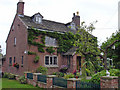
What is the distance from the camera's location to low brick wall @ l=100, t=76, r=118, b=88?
338 inches

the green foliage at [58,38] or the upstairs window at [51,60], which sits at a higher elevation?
the green foliage at [58,38]

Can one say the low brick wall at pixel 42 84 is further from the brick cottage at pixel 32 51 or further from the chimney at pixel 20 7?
the chimney at pixel 20 7

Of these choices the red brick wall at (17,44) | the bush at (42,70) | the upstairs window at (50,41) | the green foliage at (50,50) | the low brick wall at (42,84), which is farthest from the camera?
the upstairs window at (50,41)

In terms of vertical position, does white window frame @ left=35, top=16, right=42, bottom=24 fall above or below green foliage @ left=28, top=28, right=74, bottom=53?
above

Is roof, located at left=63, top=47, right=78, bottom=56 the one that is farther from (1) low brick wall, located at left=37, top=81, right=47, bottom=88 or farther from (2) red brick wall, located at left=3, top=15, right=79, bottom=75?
(1) low brick wall, located at left=37, top=81, right=47, bottom=88

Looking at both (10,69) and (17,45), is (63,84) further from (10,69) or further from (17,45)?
(10,69)

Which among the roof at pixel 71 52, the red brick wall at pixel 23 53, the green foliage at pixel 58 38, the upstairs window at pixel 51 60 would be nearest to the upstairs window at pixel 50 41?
the green foliage at pixel 58 38

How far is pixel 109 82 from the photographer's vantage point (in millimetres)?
8617

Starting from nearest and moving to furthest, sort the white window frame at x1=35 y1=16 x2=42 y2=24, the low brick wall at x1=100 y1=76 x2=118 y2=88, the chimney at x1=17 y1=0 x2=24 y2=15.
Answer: the low brick wall at x1=100 y1=76 x2=118 y2=88 < the white window frame at x1=35 y1=16 x2=42 y2=24 < the chimney at x1=17 y1=0 x2=24 y2=15

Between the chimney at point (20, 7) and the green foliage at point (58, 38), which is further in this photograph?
the chimney at point (20, 7)

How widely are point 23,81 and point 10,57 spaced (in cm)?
1091

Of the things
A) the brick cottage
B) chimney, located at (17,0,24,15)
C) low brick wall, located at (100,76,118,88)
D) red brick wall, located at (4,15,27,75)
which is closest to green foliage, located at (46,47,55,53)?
the brick cottage

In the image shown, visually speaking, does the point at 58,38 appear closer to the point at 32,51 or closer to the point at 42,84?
the point at 32,51

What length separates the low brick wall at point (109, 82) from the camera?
338 inches
